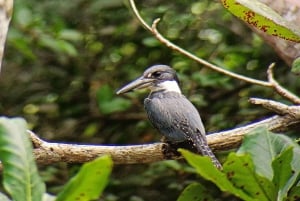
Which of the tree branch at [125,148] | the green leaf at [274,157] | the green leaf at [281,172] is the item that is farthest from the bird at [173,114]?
the green leaf at [281,172]

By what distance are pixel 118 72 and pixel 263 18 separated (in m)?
2.39

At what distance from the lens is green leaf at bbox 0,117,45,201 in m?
1.04

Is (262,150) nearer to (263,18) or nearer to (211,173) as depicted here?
(211,173)

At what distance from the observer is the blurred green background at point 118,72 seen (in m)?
3.40

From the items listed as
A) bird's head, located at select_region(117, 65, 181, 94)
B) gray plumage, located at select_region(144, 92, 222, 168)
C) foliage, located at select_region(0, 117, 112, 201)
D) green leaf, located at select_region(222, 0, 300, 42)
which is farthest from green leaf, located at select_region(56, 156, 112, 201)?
bird's head, located at select_region(117, 65, 181, 94)

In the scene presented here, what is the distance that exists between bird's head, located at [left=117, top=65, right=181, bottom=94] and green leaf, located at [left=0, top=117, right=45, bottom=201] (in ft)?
5.96

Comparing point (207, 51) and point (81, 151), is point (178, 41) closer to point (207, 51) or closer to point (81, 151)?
point (207, 51)

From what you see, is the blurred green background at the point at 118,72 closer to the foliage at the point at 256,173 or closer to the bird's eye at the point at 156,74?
the bird's eye at the point at 156,74

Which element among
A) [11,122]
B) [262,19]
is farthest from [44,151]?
[11,122]

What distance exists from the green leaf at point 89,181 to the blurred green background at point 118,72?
214cm

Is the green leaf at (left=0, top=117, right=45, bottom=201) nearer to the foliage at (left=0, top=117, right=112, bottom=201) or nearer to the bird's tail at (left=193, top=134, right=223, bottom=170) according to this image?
the foliage at (left=0, top=117, right=112, bottom=201)

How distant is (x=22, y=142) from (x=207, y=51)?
256cm

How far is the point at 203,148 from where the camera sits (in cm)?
212

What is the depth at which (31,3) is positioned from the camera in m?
3.62
